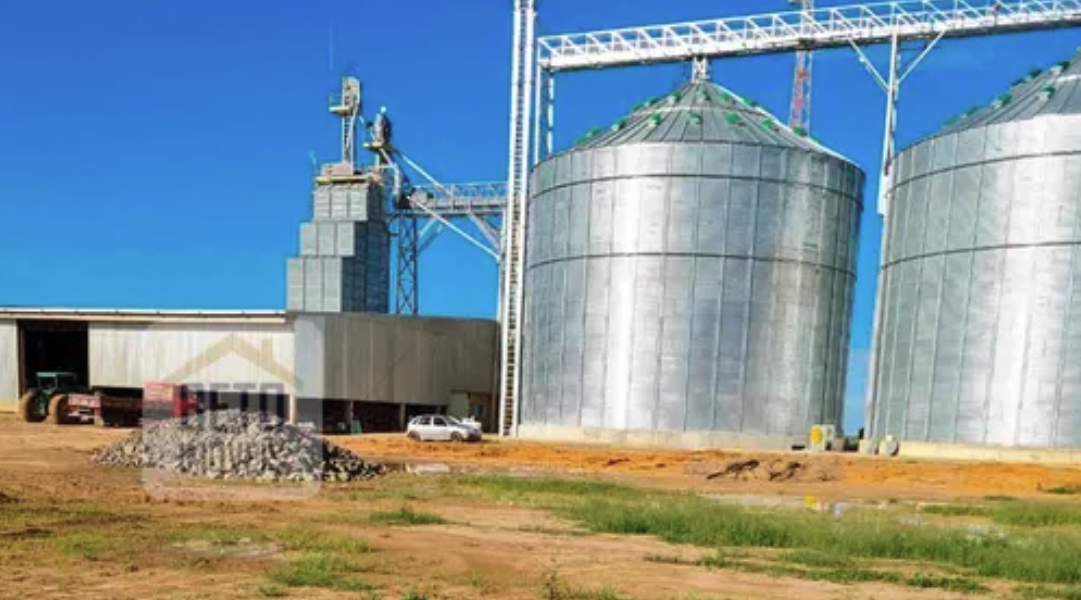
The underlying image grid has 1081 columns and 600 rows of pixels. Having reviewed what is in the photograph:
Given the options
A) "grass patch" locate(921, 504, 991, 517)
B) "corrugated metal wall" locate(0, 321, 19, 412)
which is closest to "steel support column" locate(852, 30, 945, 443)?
"grass patch" locate(921, 504, 991, 517)

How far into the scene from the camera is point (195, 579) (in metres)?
13.0

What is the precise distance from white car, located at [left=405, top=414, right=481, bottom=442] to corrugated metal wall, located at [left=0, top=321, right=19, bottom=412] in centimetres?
2498

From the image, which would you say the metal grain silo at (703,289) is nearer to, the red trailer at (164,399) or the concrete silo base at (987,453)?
the concrete silo base at (987,453)

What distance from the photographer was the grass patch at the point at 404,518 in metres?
19.8

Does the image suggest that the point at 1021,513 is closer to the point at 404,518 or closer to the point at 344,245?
the point at 404,518

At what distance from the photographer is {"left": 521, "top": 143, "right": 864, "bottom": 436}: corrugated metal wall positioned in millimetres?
48125

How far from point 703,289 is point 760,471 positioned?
513 inches

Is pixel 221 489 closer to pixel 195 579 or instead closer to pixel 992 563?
pixel 195 579

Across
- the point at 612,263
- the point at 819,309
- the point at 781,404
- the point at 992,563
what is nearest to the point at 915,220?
the point at 819,309

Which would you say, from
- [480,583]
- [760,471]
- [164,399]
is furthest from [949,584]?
[164,399]

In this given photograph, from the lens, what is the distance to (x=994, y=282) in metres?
41.7

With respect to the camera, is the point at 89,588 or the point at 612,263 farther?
the point at 612,263

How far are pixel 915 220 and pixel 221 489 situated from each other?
3328 centimetres

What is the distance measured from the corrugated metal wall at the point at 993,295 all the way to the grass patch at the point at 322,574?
33598 millimetres
